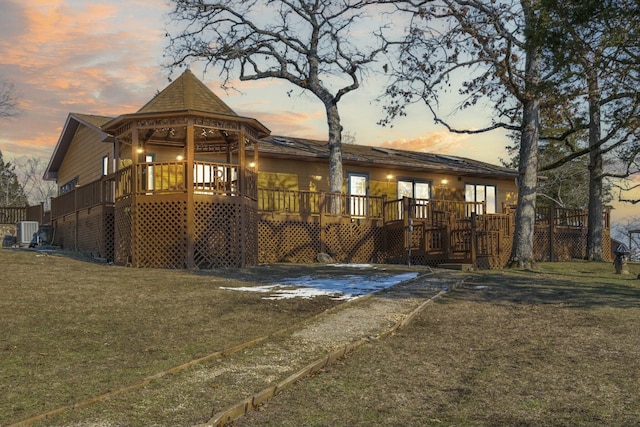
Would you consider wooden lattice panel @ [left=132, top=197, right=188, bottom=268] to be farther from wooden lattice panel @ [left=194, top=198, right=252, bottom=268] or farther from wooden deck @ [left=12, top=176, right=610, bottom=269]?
wooden lattice panel @ [left=194, top=198, right=252, bottom=268]

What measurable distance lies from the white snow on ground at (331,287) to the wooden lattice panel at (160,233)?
4.15 meters

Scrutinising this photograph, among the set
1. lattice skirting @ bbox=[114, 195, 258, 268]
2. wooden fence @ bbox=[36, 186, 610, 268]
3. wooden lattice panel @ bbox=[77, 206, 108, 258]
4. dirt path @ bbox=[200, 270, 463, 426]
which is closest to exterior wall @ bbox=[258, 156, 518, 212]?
wooden fence @ bbox=[36, 186, 610, 268]

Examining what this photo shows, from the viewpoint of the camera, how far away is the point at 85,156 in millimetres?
31375

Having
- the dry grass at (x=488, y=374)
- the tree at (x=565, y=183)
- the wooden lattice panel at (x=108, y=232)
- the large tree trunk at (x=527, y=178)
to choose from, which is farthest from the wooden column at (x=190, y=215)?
the tree at (x=565, y=183)

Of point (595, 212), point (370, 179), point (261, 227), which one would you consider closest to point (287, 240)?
point (261, 227)

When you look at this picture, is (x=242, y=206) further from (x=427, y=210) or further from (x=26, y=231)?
(x=26, y=231)

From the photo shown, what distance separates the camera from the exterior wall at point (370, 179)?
30047mm

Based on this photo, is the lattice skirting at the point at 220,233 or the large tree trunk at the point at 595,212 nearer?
the lattice skirting at the point at 220,233

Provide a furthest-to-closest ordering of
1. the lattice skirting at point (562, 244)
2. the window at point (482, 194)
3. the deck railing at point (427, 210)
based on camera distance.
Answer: the window at point (482, 194), the lattice skirting at point (562, 244), the deck railing at point (427, 210)

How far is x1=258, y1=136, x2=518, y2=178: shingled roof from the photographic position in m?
30.1

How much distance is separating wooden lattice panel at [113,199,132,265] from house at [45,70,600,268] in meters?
0.04

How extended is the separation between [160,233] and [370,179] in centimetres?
1470

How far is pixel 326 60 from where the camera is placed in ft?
103

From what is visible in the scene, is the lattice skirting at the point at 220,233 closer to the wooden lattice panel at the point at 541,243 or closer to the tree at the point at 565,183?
the wooden lattice panel at the point at 541,243
